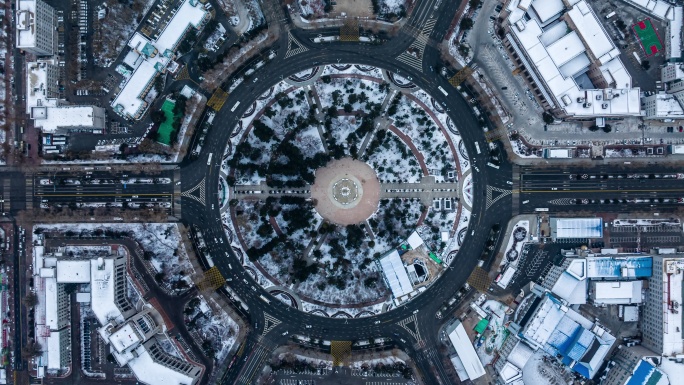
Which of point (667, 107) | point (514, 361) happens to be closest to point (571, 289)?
point (514, 361)

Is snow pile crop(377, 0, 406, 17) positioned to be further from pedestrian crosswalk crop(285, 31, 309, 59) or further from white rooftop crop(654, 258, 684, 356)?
white rooftop crop(654, 258, 684, 356)

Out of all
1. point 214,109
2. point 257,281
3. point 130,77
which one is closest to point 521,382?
point 257,281

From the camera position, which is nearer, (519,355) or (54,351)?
(519,355)

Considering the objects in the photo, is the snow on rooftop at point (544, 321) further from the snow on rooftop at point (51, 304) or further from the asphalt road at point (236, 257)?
the snow on rooftop at point (51, 304)

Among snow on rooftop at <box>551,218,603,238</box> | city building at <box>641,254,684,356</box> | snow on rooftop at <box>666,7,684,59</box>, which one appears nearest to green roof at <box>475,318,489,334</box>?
snow on rooftop at <box>551,218,603,238</box>

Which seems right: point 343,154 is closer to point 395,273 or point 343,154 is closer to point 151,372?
point 395,273

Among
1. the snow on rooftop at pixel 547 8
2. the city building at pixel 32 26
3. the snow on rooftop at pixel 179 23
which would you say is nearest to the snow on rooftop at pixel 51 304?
the city building at pixel 32 26

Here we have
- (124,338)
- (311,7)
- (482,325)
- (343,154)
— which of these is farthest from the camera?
(311,7)
